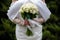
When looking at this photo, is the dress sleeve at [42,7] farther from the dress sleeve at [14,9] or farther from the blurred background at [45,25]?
the blurred background at [45,25]

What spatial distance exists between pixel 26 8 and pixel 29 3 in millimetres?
130

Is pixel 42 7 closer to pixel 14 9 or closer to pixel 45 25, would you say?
pixel 14 9

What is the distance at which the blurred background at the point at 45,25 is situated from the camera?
33.4 ft

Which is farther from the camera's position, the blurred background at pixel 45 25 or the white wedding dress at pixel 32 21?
the blurred background at pixel 45 25

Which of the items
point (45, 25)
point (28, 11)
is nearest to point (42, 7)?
point (28, 11)

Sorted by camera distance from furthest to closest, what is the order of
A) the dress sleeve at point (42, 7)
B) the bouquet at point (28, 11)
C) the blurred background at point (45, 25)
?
the blurred background at point (45, 25)
the dress sleeve at point (42, 7)
the bouquet at point (28, 11)

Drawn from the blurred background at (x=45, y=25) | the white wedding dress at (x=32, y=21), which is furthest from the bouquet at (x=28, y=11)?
the blurred background at (x=45, y=25)

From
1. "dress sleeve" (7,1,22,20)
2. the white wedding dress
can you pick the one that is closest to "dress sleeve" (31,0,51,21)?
the white wedding dress

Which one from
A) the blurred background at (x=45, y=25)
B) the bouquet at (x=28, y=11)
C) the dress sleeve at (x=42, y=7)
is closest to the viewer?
the bouquet at (x=28, y=11)

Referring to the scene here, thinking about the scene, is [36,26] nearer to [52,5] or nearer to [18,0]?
[18,0]

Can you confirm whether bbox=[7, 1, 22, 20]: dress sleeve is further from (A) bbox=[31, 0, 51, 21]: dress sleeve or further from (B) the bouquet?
(A) bbox=[31, 0, 51, 21]: dress sleeve

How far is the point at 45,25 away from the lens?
10.6 m

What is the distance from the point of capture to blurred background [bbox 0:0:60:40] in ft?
33.4

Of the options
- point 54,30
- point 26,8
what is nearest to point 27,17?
point 26,8
